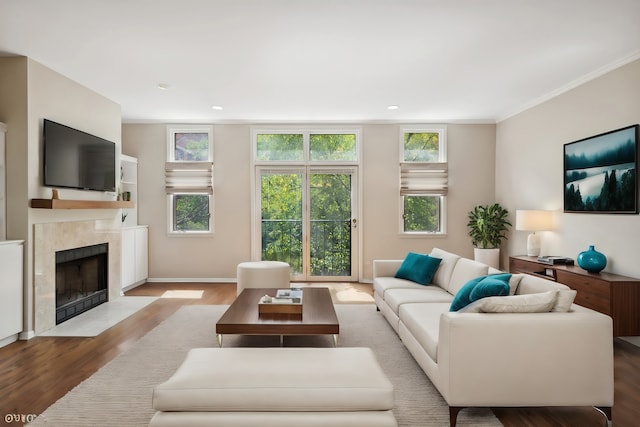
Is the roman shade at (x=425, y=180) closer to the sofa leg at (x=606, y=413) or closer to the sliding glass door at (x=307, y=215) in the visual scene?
the sliding glass door at (x=307, y=215)

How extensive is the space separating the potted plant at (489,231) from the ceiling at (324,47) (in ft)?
5.36

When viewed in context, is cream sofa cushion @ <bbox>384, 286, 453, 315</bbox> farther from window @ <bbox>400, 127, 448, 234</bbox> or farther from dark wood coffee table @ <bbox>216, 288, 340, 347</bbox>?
window @ <bbox>400, 127, 448, 234</bbox>

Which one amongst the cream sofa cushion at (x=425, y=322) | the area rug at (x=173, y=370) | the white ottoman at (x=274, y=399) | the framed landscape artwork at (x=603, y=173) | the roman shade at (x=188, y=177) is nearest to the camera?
the white ottoman at (x=274, y=399)

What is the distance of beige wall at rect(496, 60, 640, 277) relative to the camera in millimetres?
3688

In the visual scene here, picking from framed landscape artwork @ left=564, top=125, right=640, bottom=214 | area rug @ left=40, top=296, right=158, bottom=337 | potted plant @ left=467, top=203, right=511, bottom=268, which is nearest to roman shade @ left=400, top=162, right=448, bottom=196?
potted plant @ left=467, top=203, right=511, bottom=268

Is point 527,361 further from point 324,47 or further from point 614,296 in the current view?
point 324,47

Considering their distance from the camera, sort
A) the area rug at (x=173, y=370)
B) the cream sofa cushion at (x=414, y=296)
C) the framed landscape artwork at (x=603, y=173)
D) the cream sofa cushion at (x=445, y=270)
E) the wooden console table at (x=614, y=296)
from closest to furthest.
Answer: the area rug at (x=173, y=370)
the wooden console table at (x=614, y=296)
the cream sofa cushion at (x=414, y=296)
the framed landscape artwork at (x=603, y=173)
the cream sofa cushion at (x=445, y=270)

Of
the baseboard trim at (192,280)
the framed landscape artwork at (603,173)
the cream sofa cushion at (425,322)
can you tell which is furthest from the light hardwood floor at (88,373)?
the baseboard trim at (192,280)

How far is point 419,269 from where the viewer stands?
427cm

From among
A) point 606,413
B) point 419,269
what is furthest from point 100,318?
point 606,413

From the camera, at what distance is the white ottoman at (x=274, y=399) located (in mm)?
1755

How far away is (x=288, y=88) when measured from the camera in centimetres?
464

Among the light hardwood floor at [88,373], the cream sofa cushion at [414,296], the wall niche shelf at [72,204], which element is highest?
the wall niche shelf at [72,204]

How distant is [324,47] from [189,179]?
3737 millimetres
